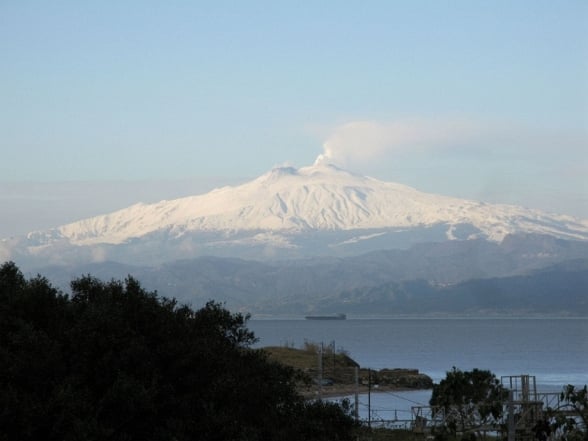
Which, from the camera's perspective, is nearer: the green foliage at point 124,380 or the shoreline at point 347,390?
the green foliage at point 124,380

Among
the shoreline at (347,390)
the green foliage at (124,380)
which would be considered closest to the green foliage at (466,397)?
the green foliage at (124,380)

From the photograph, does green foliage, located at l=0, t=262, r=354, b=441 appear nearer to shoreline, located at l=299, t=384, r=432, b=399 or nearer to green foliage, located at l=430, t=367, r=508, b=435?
green foliage, located at l=430, t=367, r=508, b=435

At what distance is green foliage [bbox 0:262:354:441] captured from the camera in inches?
1084

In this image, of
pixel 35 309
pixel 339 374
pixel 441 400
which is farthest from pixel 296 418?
pixel 339 374

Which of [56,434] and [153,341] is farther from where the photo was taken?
[153,341]

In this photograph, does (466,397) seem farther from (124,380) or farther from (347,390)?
(347,390)

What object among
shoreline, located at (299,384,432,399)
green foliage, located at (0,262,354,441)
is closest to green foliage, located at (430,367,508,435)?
green foliage, located at (0,262,354,441)

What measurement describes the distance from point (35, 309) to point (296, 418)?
7522 mm

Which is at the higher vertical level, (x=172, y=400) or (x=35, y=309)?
(x=35, y=309)

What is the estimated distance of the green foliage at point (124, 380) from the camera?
2753cm

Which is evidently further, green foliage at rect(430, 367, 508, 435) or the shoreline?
the shoreline

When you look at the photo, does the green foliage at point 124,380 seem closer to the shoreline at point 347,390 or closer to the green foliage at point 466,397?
the green foliage at point 466,397

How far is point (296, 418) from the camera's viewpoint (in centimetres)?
3125

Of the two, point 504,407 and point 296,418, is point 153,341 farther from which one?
point 504,407
